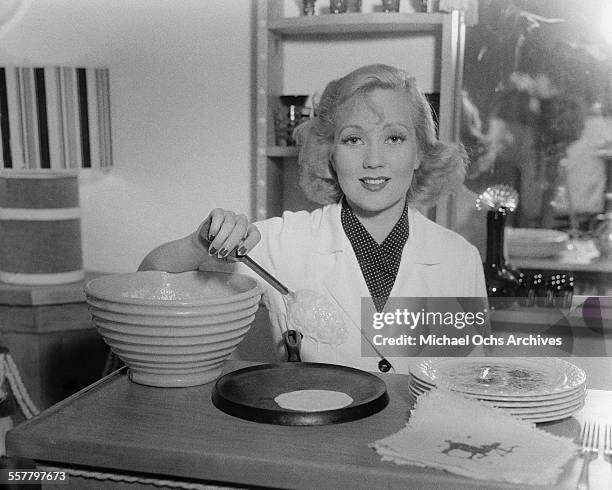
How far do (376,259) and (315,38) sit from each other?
65cm

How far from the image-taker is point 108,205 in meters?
1.89

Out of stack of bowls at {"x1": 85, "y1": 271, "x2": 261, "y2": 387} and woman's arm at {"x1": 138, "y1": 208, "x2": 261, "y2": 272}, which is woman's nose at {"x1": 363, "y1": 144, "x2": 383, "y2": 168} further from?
stack of bowls at {"x1": 85, "y1": 271, "x2": 261, "y2": 387}

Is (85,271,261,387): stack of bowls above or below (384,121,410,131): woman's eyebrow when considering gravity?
below

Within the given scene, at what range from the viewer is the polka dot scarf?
50.7 inches

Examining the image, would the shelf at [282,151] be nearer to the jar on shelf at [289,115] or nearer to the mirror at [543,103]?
the jar on shelf at [289,115]

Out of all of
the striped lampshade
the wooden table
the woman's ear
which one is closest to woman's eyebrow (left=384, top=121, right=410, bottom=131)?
the woman's ear

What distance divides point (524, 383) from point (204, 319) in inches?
14.8

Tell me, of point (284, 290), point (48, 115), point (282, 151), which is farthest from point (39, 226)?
point (284, 290)

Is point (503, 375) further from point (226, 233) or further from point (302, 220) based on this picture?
point (302, 220)

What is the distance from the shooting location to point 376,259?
1.29 m

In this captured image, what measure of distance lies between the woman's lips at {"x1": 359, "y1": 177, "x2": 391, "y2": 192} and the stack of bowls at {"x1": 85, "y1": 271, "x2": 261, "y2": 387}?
0.45 meters

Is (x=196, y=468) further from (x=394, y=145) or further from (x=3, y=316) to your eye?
(x=3, y=316)

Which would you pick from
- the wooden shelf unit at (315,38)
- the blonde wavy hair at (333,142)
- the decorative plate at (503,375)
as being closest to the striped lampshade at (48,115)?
the wooden shelf unit at (315,38)

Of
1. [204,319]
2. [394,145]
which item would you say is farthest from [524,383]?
[394,145]
